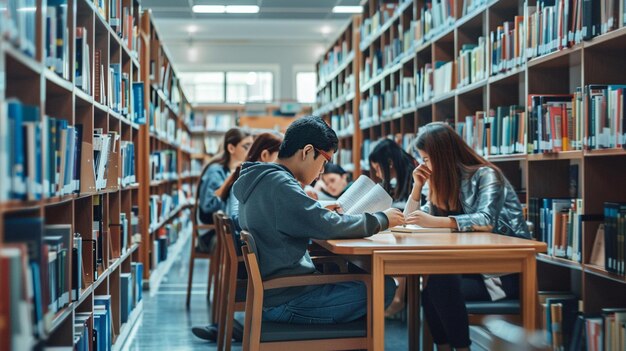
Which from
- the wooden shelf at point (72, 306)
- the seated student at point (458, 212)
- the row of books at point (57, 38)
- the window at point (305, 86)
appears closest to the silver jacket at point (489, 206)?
the seated student at point (458, 212)

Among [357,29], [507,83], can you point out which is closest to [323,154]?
[507,83]

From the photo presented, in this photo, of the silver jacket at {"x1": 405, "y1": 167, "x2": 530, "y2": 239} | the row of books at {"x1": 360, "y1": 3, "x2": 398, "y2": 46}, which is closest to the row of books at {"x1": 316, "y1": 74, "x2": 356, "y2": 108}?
the row of books at {"x1": 360, "y1": 3, "x2": 398, "y2": 46}

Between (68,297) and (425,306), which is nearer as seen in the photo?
(68,297)

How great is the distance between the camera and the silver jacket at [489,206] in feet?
10.3

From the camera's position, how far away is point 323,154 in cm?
277

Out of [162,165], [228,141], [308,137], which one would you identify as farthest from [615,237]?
[162,165]

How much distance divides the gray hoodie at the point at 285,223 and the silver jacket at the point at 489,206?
0.64 meters

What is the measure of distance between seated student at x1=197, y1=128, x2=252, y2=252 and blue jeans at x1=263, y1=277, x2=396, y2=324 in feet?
8.99

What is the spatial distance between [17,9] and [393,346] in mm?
2821

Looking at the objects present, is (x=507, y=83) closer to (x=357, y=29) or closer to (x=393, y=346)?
(x=393, y=346)

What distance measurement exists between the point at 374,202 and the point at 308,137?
39cm

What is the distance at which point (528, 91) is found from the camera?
3.73m

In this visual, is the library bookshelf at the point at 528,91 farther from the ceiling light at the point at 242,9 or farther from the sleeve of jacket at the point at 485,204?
the ceiling light at the point at 242,9

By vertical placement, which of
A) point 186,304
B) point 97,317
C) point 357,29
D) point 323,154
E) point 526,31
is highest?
point 357,29
